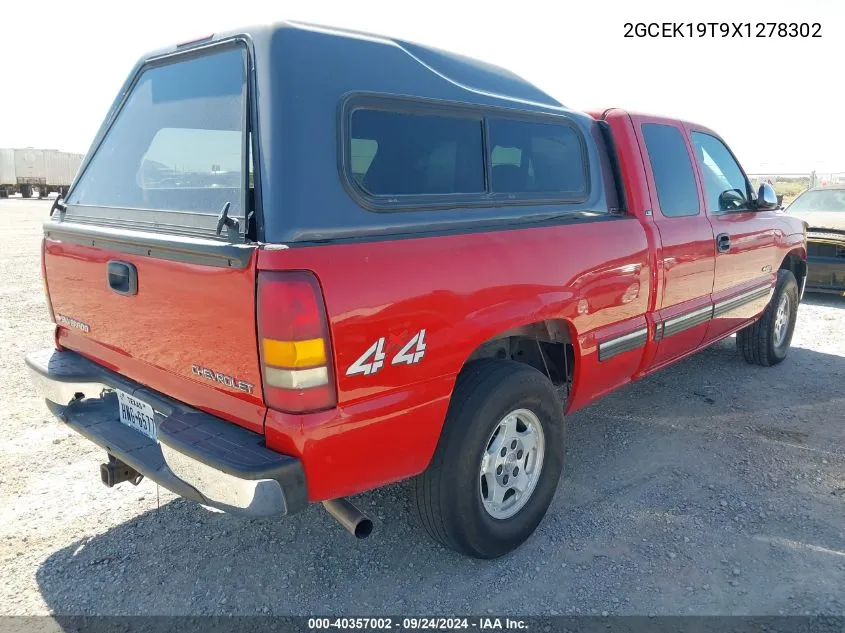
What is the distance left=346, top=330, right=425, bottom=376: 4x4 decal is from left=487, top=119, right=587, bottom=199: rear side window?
915 mm

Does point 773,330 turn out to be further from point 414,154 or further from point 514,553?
point 414,154

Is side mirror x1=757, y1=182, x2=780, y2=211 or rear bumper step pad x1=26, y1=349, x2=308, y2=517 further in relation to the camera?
side mirror x1=757, y1=182, x2=780, y2=211

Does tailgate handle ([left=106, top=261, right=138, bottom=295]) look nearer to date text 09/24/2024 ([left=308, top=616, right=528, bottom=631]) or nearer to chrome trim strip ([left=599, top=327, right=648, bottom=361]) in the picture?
date text 09/24/2024 ([left=308, top=616, right=528, bottom=631])

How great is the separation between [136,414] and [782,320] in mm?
5357

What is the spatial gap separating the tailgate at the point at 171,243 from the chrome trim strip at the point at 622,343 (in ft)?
6.23

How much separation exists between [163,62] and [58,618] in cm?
232

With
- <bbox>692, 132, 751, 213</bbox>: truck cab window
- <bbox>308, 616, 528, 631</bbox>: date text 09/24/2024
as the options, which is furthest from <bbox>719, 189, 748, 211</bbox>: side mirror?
<bbox>308, 616, 528, 631</bbox>: date text 09/24/2024

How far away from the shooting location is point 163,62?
2.82m

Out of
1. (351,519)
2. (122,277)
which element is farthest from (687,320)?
(122,277)

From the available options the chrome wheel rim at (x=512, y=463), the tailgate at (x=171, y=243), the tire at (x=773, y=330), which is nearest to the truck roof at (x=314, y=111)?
the tailgate at (x=171, y=243)

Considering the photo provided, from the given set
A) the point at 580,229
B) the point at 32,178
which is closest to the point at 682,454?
the point at 580,229

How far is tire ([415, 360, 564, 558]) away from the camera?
2572 mm

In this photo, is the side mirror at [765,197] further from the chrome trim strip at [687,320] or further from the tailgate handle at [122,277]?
the tailgate handle at [122,277]

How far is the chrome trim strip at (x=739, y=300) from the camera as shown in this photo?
14.4 feet
